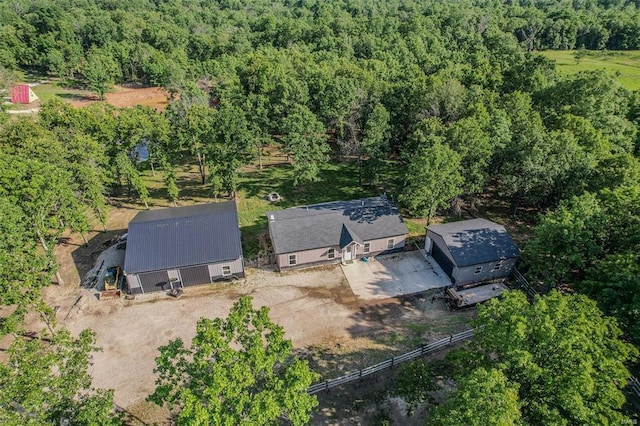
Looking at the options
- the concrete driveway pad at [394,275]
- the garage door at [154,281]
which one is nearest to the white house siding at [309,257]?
the concrete driveway pad at [394,275]

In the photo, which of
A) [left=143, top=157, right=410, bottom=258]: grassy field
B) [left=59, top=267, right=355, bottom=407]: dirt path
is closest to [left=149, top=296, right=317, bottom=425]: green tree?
[left=59, top=267, right=355, bottom=407]: dirt path

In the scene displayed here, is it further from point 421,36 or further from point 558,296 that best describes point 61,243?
point 421,36

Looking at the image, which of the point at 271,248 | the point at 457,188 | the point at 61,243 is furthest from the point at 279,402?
the point at 61,243

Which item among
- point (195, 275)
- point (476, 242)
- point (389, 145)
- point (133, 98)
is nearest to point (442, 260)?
point (476, 242)

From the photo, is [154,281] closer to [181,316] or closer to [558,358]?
[181,316]

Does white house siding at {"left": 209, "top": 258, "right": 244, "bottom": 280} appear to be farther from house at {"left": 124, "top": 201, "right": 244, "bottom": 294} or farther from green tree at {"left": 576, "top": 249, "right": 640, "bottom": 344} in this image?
green tree at {"left": 576, "top": 249, "right": 640, "bottom": 344}

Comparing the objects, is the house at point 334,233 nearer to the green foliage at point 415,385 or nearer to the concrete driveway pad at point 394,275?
the concrete driveway pad at point 394,275

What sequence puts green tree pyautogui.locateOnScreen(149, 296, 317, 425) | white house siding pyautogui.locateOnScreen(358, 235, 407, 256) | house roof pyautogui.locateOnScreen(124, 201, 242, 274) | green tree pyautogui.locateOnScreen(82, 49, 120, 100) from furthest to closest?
green tree pyautogui.locateOnScreen(82, 49, 120, 100) → white house siding pyautogui.locateOnScreen(358, 235, 407, 256) → house roof pyautogui.locateOnScreen(124, 201, 242, 274) → green tree pyautogui.locateOnScreen(149, 296, 317, 425)
